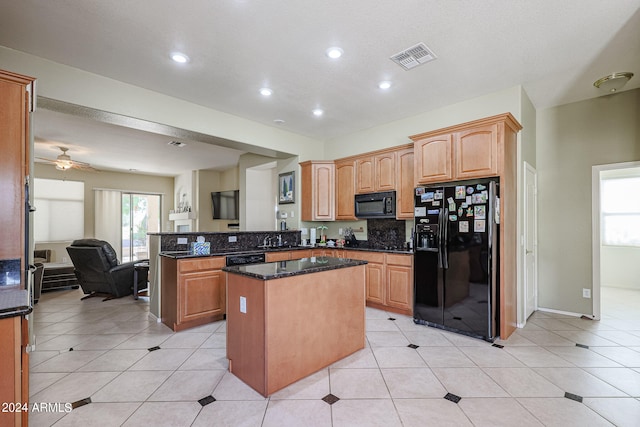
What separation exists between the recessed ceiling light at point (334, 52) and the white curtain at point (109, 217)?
849 cm

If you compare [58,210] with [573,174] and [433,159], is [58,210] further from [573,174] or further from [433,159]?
[573,174]

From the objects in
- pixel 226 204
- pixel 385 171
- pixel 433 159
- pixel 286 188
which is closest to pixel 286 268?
pixel 433 159

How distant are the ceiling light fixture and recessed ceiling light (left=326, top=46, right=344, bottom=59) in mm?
3007

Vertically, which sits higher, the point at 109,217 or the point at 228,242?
the point at 109,217

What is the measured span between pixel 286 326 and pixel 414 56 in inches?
106

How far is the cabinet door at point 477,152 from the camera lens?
3.25 m

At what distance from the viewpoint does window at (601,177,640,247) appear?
227 inches

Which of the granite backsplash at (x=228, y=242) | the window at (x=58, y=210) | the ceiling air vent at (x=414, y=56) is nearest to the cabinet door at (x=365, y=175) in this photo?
the granite backsplash at (x=228, y=242)

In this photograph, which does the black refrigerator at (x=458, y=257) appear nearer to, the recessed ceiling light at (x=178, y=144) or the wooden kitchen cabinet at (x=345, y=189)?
the wooden kitchen cabinet at (x=345, y=189)

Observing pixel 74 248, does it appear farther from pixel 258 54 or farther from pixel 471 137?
pixel 471 137

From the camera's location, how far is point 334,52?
277 centimetres

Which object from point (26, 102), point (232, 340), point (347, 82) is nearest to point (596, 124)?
point (347, 82)

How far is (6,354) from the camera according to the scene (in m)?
1.37

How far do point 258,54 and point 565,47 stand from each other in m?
2.83
